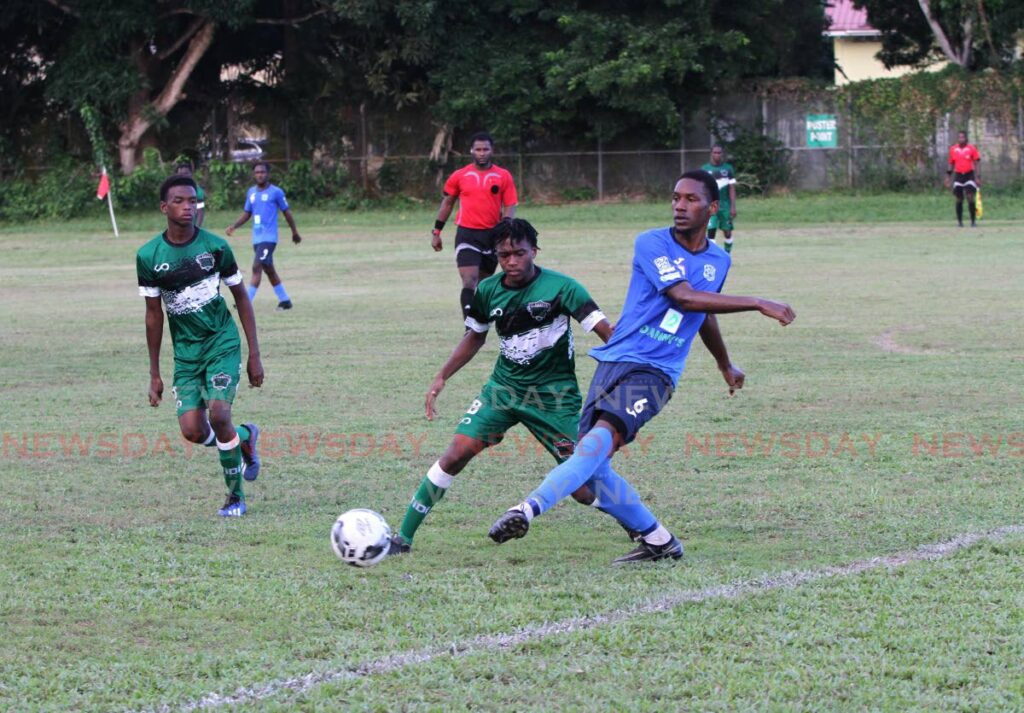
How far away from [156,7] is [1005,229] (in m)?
23.6

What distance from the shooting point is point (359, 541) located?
5801 mm

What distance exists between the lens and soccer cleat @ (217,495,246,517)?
23.6ft

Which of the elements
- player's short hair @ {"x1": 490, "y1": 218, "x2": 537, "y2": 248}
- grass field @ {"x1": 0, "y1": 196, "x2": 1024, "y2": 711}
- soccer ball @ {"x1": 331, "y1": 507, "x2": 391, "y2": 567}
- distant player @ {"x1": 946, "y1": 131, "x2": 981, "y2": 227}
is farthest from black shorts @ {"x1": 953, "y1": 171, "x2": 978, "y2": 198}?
soccer ball @ {"x1": 331, "y1": 507, "x2": 391, "y2": 567}

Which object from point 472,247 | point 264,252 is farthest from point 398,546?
point 264,252

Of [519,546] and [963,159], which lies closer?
[519,546]

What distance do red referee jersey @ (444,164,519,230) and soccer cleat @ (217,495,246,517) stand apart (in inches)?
280

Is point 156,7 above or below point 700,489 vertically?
above

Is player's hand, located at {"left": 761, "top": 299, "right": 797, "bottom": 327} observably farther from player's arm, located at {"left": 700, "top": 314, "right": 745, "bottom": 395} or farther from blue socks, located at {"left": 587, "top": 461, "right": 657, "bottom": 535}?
blue socks, located at {"left": 587, "top": 461, "right": 657, "bottom": 535}

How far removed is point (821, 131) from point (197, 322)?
33678mm

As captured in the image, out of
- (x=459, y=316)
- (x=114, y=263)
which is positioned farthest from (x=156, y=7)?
(x=459, y=316)

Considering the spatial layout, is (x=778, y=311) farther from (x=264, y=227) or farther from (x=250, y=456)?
(x=264, y=227)

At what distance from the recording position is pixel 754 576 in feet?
18.9

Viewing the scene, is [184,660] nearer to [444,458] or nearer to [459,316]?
[444,458]

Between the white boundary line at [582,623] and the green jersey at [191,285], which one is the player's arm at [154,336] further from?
the white boundary line at [582,623]
